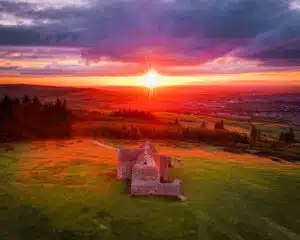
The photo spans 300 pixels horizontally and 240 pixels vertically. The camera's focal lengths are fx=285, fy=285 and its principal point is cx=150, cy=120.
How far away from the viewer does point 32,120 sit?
241 feet

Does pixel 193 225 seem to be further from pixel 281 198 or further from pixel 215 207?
pixel 281 198

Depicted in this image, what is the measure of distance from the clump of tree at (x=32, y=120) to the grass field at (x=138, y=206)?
3119 centimetres

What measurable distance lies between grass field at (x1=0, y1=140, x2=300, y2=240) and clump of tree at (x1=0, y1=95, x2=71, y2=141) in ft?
102

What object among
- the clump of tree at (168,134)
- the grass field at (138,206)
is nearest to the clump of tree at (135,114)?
the clump of tree at (168,134)

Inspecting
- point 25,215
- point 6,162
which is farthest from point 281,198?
point 6,162

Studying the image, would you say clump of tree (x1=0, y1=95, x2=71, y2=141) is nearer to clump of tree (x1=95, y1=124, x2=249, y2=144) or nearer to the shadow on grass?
clump of tree (x1=95, y1=124, x2=249, y2=144)

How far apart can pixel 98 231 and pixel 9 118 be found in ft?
199

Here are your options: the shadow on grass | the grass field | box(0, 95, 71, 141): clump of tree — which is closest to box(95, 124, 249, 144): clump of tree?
box(0, 95, 71, 141): clump of tree

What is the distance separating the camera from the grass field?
20.8 metres

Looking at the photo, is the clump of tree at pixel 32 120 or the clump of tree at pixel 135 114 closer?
the clump of tree at pixel 32 120

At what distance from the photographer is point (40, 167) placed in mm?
36500

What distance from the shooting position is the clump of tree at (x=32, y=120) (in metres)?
68.0

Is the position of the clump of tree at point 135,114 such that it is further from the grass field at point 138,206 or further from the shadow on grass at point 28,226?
the shadow on grass at point 28,226

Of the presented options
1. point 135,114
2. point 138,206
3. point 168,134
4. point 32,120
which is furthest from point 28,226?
point 135,114
